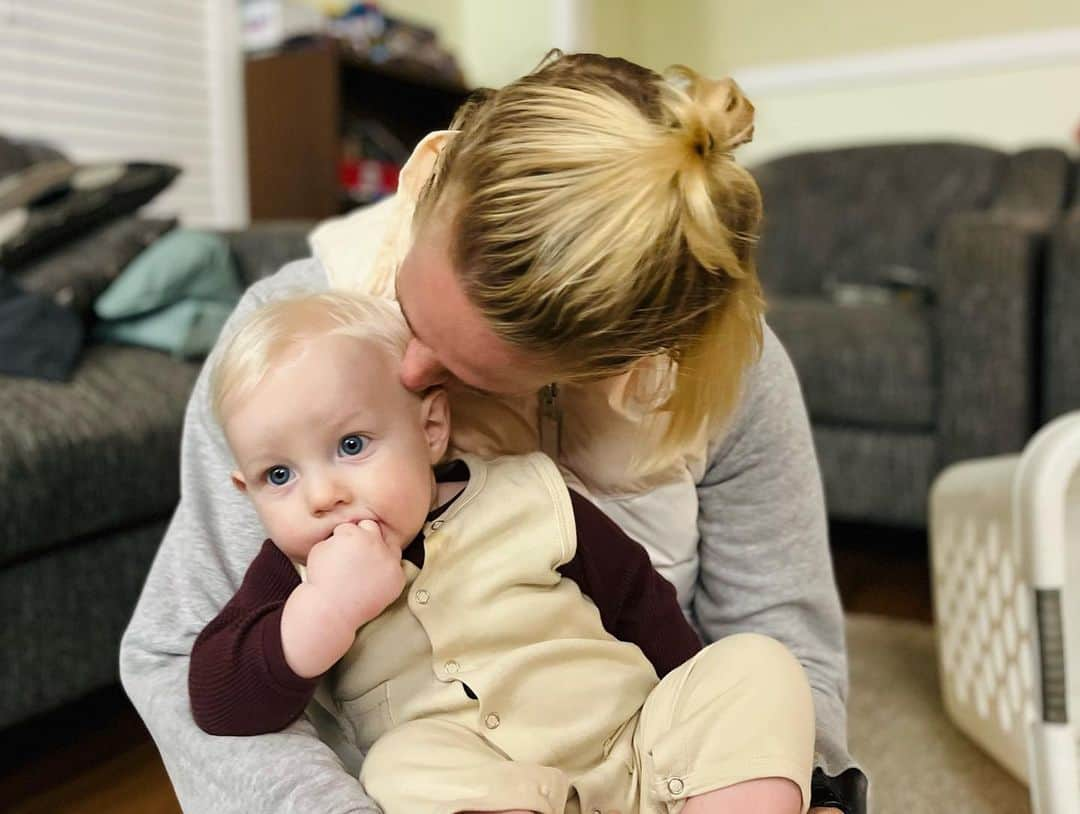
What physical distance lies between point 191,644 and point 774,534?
17.9 inches

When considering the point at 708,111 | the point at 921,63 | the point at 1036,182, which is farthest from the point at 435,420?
the point at 921,63

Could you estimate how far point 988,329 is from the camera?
1.66 m

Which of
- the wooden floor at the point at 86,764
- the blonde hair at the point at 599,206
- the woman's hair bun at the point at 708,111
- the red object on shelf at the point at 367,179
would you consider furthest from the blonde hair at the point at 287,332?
the red object on shelf at the point at 367,179

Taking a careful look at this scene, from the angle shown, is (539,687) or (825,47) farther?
(825,47)

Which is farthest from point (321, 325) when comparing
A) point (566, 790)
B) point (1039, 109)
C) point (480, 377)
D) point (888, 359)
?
point (1039, 109)

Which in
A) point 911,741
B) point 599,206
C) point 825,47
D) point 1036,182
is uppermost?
point 825,47

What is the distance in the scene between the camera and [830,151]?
103 inches

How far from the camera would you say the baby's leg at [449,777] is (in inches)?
22.5

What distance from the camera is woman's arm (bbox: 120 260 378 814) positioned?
22.3 inches

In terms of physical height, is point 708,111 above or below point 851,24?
below

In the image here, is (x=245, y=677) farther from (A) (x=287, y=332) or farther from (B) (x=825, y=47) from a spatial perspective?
(B) (x=825, y=47)

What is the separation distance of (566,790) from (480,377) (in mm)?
273

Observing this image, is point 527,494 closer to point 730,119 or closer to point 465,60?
point 730,119

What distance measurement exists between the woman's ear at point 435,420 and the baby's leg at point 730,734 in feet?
0.76
